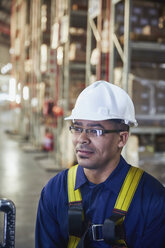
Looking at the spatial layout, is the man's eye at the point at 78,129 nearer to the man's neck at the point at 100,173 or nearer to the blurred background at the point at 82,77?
the man's neck at the point at 100,173

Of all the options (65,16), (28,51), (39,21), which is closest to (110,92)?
(65,16)

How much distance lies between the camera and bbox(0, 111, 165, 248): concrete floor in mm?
4133

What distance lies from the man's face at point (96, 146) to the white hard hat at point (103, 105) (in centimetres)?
5

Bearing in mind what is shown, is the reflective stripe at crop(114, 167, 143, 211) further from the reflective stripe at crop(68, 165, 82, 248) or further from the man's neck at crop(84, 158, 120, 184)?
the reflective stripe at crop(68, 165, 82, 248)

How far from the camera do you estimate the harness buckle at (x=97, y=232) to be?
5.71ft

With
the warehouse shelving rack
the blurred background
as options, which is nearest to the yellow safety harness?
the blurred background

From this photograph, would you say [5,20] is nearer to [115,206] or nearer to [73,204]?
[73,204]

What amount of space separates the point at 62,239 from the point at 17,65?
15.1 m

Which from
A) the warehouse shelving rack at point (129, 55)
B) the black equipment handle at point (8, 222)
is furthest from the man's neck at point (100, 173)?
the warehouse shelving rack at point (129, 55)

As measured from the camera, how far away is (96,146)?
1848 mm

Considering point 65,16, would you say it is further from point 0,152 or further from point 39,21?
point 0,152

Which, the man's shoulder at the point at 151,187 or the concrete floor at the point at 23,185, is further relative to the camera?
the concrete floor at the point at 23,185

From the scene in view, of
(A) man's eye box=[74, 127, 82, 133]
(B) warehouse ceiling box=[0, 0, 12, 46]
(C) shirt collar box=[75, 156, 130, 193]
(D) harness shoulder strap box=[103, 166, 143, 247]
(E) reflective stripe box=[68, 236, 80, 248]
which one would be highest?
(B) warehouse ceiling box=[0, 0, 12, 46]

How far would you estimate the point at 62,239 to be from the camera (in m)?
1.97
